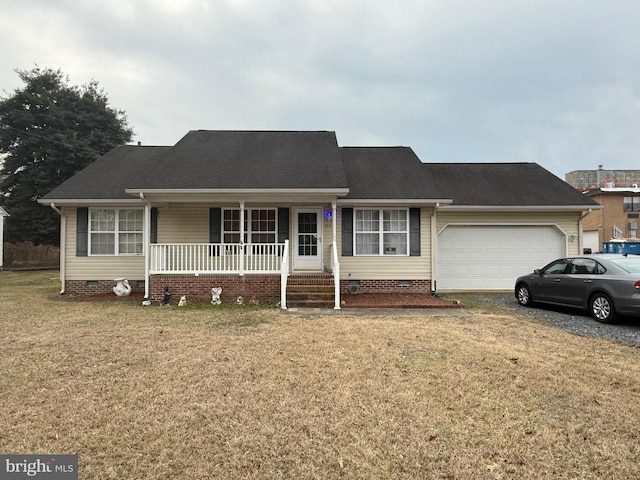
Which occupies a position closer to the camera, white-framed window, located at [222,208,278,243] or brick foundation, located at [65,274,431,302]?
brick foundation, located at [65,274,431,302]

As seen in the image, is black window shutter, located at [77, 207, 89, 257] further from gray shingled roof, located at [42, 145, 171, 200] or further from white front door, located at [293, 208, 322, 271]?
white front door, located at [293, 208, 322, 271]

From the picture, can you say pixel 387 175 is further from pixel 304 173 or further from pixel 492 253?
pixel 492 253

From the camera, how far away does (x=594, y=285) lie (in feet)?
26.0

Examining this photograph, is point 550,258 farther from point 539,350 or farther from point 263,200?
point 263,200

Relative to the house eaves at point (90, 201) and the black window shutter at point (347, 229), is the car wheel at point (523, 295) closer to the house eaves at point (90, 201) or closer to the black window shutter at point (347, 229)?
the black window shutter at point (347, 229)

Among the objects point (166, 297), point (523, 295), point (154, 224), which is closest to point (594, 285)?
point (523, 295)

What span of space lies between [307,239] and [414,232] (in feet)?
11.2

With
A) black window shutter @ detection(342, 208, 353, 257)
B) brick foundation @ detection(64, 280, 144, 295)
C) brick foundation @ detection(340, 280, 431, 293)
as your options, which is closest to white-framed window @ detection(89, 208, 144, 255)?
brick foundation @ detection(64, 280, 144, 295)

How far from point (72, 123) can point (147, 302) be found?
29149 millimetres

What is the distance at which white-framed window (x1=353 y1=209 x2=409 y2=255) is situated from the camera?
11.7m

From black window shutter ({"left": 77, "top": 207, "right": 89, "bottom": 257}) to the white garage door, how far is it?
11689 mm

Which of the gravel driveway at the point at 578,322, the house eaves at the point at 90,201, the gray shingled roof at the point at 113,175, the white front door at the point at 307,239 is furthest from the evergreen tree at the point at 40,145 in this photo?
the gravel driveway at the point at 578,322

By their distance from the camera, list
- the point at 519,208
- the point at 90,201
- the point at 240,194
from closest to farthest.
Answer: the point at 240,194 < the point at 90,201 < the point at 519,208

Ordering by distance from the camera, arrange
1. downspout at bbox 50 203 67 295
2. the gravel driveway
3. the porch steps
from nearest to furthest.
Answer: the gravel driveway, the porch steps, downspout at bbox 50 203 67 295
